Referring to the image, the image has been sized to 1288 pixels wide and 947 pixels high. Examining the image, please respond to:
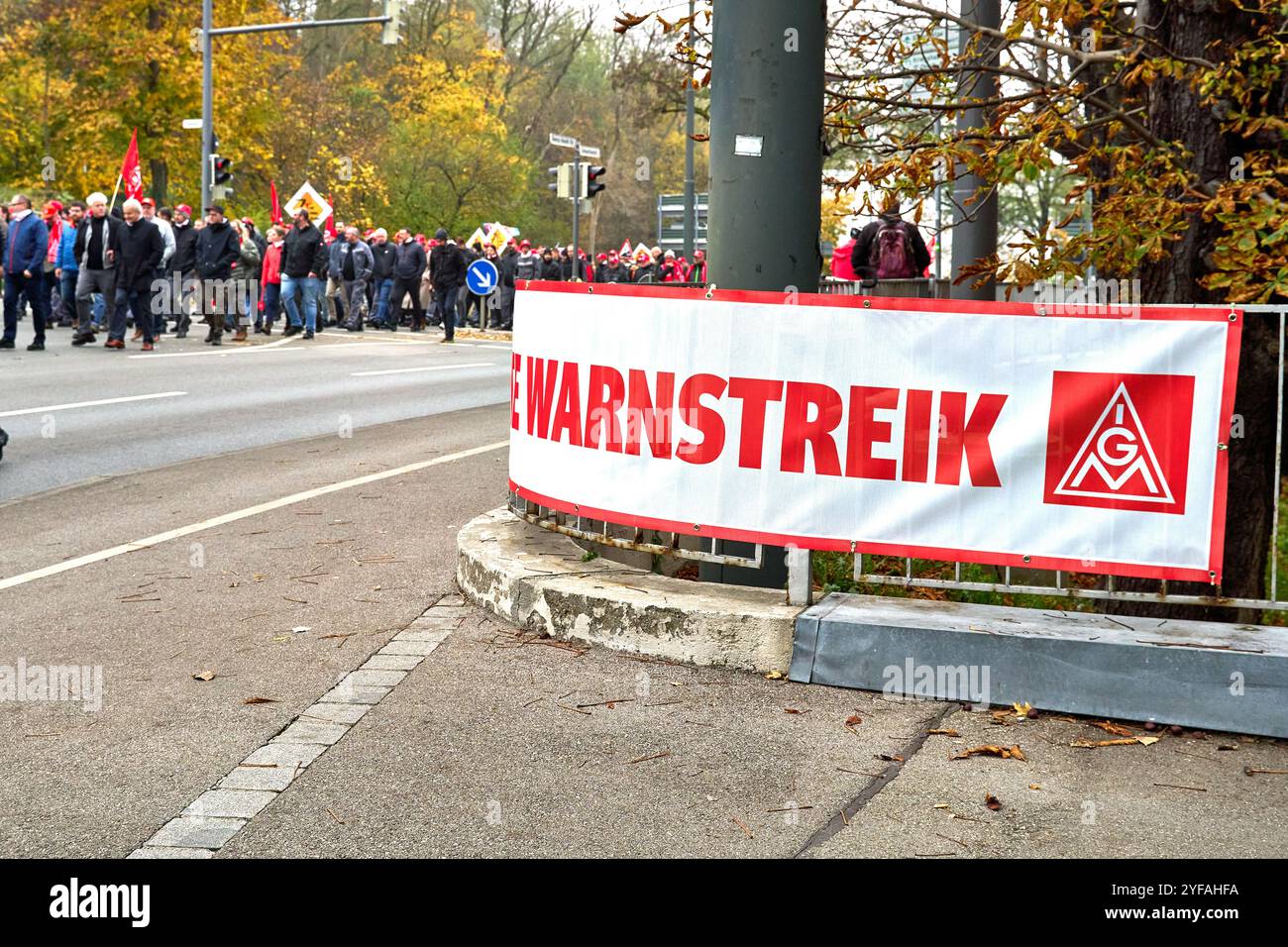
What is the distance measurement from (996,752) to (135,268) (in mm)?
19743

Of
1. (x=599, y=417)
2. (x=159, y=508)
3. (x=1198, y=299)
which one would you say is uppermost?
(x=1198, y=299)

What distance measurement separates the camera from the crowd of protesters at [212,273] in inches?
893

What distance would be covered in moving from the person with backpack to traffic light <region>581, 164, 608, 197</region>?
16.8 metres

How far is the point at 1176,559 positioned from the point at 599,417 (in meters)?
2.36

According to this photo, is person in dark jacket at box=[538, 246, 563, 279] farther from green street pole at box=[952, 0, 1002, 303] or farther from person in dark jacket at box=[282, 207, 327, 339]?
green street pole at box=[952, 0, 1002, 303]

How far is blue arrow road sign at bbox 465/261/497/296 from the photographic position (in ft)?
106

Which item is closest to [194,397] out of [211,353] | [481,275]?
[211,353]

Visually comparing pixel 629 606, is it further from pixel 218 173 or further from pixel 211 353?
pixel 218 173

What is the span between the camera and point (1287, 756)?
5199 millimetres

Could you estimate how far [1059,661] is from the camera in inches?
219

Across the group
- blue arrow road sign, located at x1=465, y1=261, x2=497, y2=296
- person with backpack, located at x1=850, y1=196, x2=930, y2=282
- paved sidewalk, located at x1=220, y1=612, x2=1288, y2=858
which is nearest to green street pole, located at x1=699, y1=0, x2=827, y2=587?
paved sidewalk, located at x1=220, y1=612, x2=1288, y2=858

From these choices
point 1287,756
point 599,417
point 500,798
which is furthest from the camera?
point 599,417

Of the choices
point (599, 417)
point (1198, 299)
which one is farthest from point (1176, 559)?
point (599, 417)
